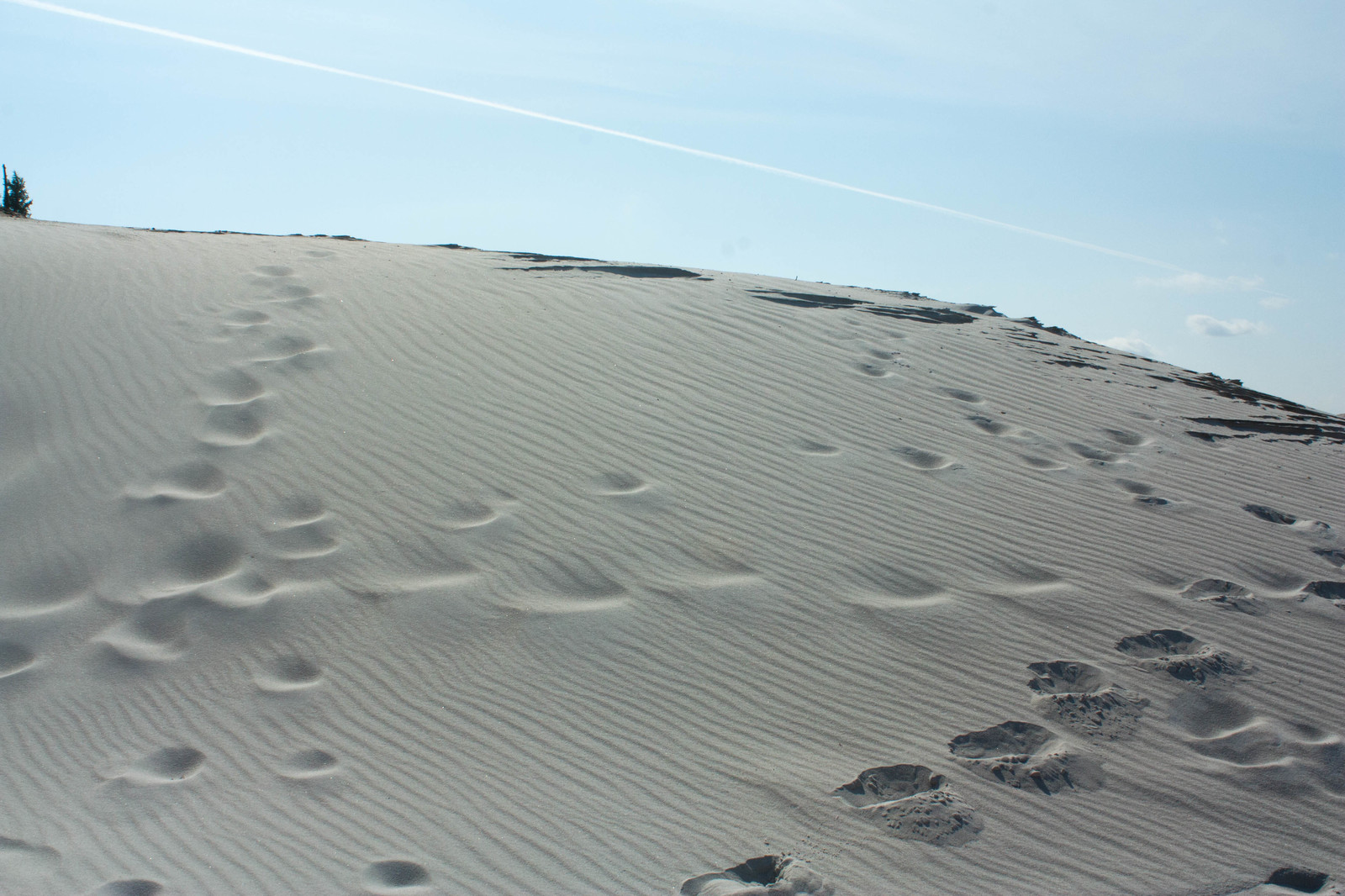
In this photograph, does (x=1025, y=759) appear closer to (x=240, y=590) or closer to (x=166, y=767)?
(x=166, y=767)

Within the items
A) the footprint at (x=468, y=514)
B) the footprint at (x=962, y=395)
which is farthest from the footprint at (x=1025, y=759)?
the footprint at (x=962, y=395)

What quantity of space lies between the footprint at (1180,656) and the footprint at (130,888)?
150 inches

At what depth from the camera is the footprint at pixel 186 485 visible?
4.55 meters

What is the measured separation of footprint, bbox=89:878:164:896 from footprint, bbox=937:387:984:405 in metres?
5.68

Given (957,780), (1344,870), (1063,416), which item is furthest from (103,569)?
(1063,416)

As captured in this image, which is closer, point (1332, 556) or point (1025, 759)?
point (1025, 759)

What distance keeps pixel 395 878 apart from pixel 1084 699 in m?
2.75

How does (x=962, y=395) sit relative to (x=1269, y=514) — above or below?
above

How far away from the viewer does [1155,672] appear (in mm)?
3748

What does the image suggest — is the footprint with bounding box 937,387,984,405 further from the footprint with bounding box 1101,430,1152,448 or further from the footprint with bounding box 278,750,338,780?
the footprint with bounding box 278,750,338,780

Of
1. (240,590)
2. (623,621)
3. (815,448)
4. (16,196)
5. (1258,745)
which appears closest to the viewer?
(1258,745)

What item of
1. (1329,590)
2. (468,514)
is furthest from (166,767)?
(1329,590)

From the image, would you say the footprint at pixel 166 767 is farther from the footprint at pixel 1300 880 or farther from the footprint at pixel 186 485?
the footprint at pixel 1300 880

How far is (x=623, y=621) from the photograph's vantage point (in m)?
3.89
